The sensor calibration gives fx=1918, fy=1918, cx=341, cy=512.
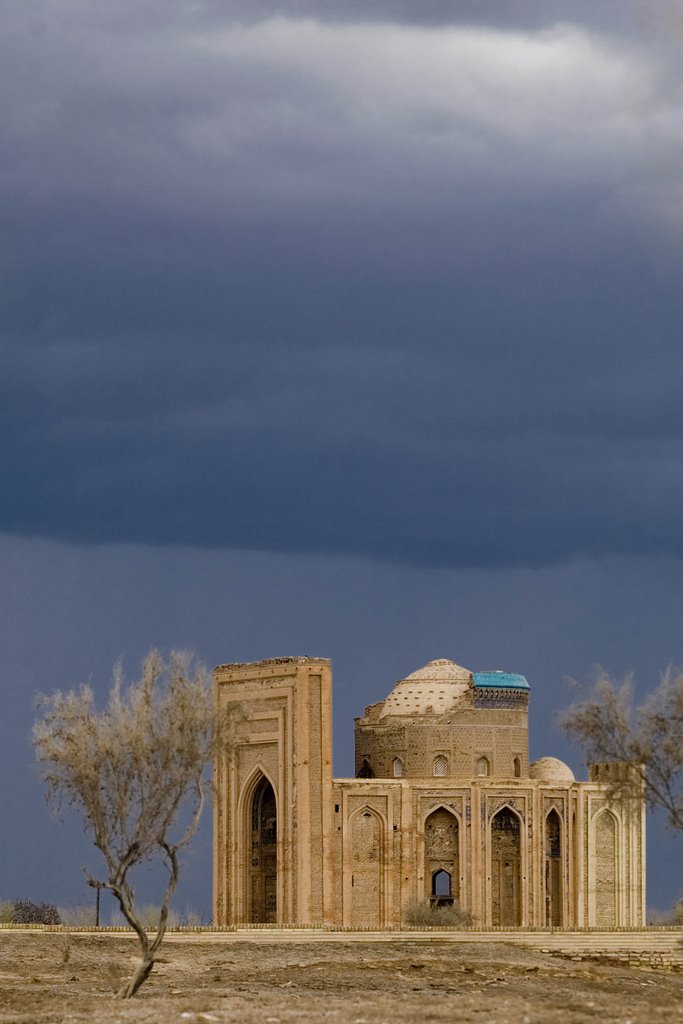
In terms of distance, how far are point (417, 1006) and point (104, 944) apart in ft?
51.9

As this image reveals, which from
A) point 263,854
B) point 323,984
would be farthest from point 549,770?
point 323,984

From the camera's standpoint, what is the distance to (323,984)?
32.5m

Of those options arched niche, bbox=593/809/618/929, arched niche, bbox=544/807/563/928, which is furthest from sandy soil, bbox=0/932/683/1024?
arched niche, bbox=593/809/618/929

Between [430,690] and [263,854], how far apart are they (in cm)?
861

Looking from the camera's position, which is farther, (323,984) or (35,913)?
(35,913)

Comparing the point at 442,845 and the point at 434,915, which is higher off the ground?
the point at 442,845

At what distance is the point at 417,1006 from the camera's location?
27.5 metres

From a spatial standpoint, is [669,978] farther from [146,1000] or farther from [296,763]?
[296,763]

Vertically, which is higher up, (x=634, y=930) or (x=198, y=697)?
(x=198, y=697)

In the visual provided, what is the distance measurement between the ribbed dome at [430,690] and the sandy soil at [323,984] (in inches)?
869

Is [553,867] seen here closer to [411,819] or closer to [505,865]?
[505,865]

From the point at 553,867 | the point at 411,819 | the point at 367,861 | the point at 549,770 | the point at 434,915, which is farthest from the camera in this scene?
the point at 549,770

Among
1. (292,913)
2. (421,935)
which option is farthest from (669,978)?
(292,913)

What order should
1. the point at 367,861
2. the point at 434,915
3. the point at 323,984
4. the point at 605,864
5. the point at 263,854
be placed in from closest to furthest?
1. the point at 323,984
2. the point at 434,915
3. the point at 367,861
4. the point at 263,854
5. the point at 605,864
